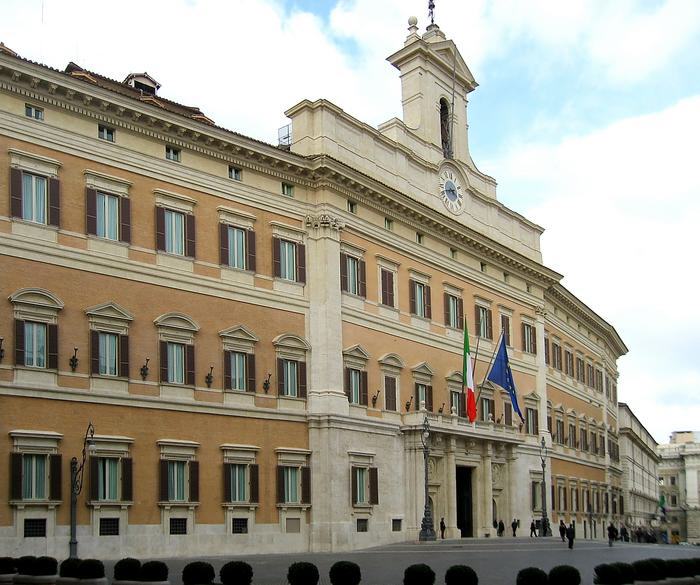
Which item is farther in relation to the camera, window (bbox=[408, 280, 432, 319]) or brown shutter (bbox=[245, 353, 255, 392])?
window (bbox=[408, 280, 432, 319])

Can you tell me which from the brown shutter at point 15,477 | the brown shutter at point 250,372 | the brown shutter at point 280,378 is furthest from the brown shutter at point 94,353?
the brown shutter at point 280,378

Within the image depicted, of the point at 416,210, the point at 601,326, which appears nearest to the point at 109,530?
the point at 416,210

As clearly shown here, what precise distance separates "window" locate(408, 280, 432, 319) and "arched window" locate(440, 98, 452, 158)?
8527 mm

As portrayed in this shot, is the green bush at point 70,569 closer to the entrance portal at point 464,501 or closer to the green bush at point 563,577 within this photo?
the green bush at point 563,577

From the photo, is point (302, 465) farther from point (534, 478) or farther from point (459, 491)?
point (534, 478)

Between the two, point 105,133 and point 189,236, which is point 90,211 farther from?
point 189,236

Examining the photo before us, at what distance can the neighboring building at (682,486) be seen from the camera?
160 meters

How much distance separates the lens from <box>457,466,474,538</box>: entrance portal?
51.3 m

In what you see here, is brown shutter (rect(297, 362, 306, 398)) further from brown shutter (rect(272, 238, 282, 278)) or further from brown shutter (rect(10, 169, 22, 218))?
brown shutter (rect(10, 169, 22, 218))

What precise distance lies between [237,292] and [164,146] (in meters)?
6.28

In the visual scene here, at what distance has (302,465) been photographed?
41.9 metres

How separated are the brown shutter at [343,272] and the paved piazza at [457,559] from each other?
36.7 feet

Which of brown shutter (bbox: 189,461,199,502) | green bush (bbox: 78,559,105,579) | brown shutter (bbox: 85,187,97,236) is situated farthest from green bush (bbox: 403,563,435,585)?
brown shutter (bbox: 85,187,97,236)

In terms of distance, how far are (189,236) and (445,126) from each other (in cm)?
2150
